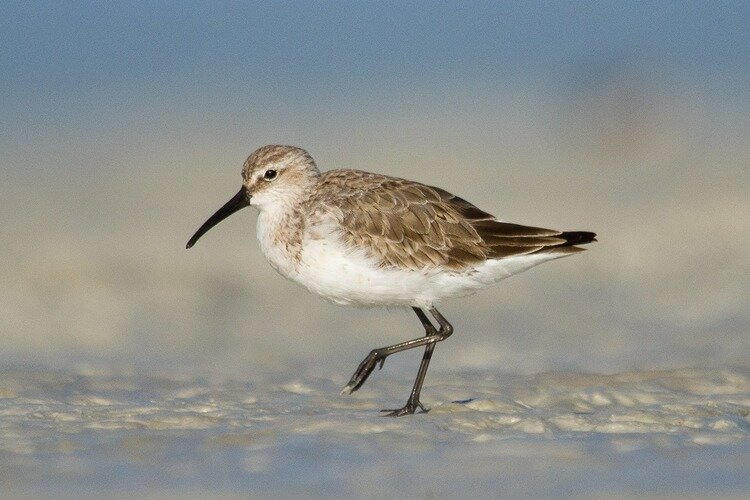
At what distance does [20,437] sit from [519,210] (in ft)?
35.3

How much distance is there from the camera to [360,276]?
29.2 ft

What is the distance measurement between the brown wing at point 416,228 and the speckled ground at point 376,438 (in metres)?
1.01

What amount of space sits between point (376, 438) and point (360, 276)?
156 centimetres

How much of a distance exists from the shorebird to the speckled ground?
0.75 m

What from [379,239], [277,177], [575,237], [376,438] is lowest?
[376,438]

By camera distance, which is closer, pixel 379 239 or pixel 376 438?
pixel 376 438

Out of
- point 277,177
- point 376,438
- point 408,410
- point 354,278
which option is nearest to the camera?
point 376,438

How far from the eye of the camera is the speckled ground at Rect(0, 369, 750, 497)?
6633 mm

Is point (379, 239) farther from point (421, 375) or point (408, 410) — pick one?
point (408, 410)

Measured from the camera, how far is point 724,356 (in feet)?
36.8

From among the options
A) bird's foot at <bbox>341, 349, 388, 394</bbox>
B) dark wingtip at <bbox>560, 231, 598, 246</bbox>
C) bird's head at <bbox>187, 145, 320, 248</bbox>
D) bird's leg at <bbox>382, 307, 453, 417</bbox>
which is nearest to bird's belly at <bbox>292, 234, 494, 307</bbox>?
bird's leg at <bbox>382, 307, 453, 417</bbox>

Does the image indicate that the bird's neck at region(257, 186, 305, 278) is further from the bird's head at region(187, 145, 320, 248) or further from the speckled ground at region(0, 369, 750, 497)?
A: the speckled ground at region(0, 369, 750, 497)

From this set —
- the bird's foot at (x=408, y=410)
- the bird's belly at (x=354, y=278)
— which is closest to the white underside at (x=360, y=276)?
the bird's belly at (x=354, y=278)

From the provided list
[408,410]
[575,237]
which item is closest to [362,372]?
[408,410]
